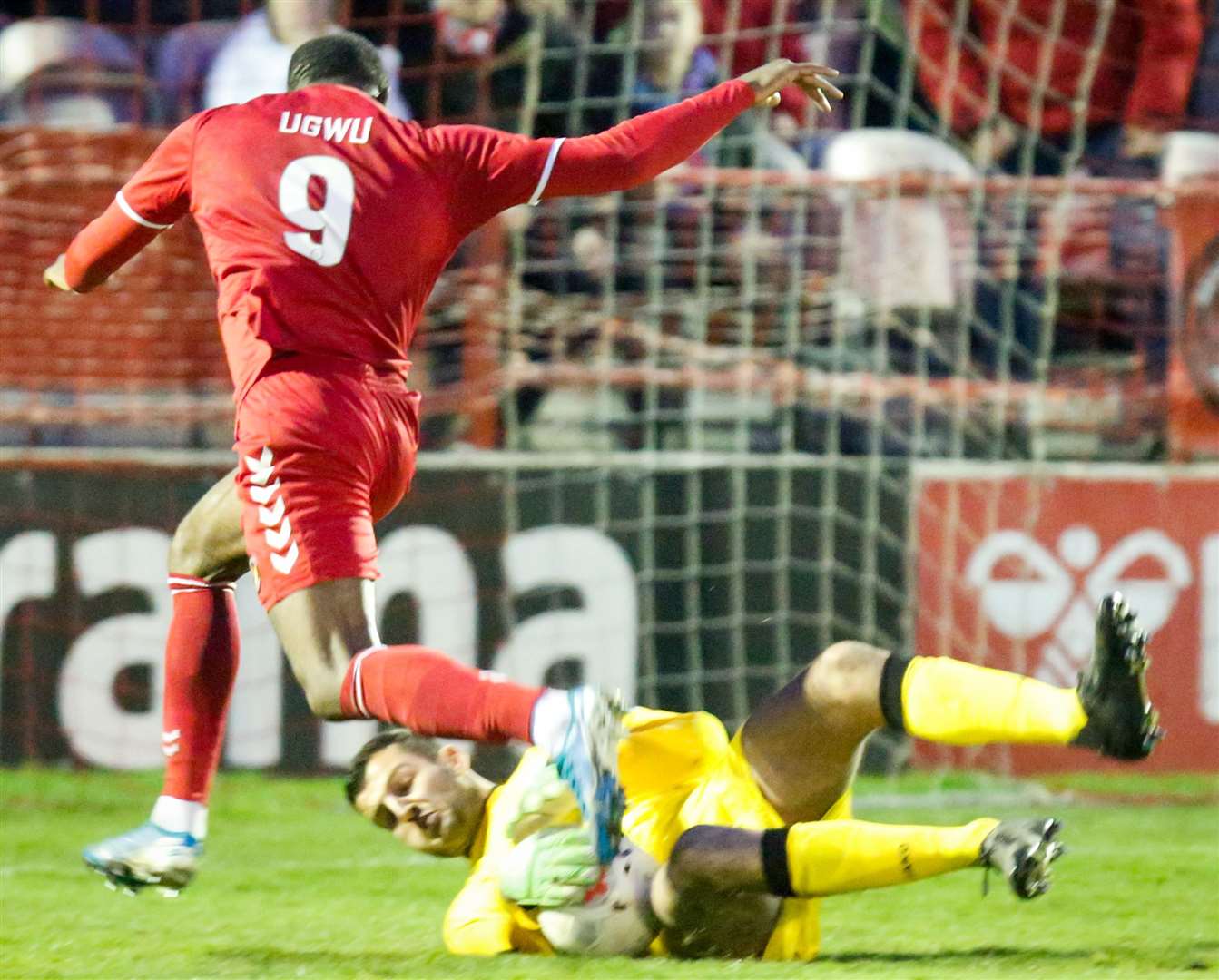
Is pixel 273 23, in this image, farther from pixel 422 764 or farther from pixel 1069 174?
pixel 422 764

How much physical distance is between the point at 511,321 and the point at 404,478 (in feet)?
10.8

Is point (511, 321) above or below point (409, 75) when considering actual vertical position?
below

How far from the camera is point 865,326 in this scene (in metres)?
7.07

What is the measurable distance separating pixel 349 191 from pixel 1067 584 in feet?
12.6

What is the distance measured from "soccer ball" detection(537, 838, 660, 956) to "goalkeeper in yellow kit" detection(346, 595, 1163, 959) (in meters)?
0.03

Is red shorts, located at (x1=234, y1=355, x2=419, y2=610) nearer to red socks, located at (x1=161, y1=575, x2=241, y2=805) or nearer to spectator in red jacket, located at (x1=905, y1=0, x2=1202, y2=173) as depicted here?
red socks, located at (x1=161, y1=575, x2=241, y2=805)

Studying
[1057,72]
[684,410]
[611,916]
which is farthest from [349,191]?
[1057,72]

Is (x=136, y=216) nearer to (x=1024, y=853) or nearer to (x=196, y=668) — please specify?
(x=196, y=668)

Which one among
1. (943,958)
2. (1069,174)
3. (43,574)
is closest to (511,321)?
(43,574)

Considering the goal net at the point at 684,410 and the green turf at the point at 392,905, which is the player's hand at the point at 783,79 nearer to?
the green turf at the point at 392,905

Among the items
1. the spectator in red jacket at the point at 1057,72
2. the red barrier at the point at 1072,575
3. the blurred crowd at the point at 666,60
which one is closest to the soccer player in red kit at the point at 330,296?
the red barrier at the point at 1072,575

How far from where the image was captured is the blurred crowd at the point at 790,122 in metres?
7.11

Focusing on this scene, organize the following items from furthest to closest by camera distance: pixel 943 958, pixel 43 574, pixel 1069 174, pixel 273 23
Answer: pixel 1069 174 → pixel 273 23 → pixel 43 574 → pixel 943 958

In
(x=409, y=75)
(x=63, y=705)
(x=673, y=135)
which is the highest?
(x=409, y=75)
